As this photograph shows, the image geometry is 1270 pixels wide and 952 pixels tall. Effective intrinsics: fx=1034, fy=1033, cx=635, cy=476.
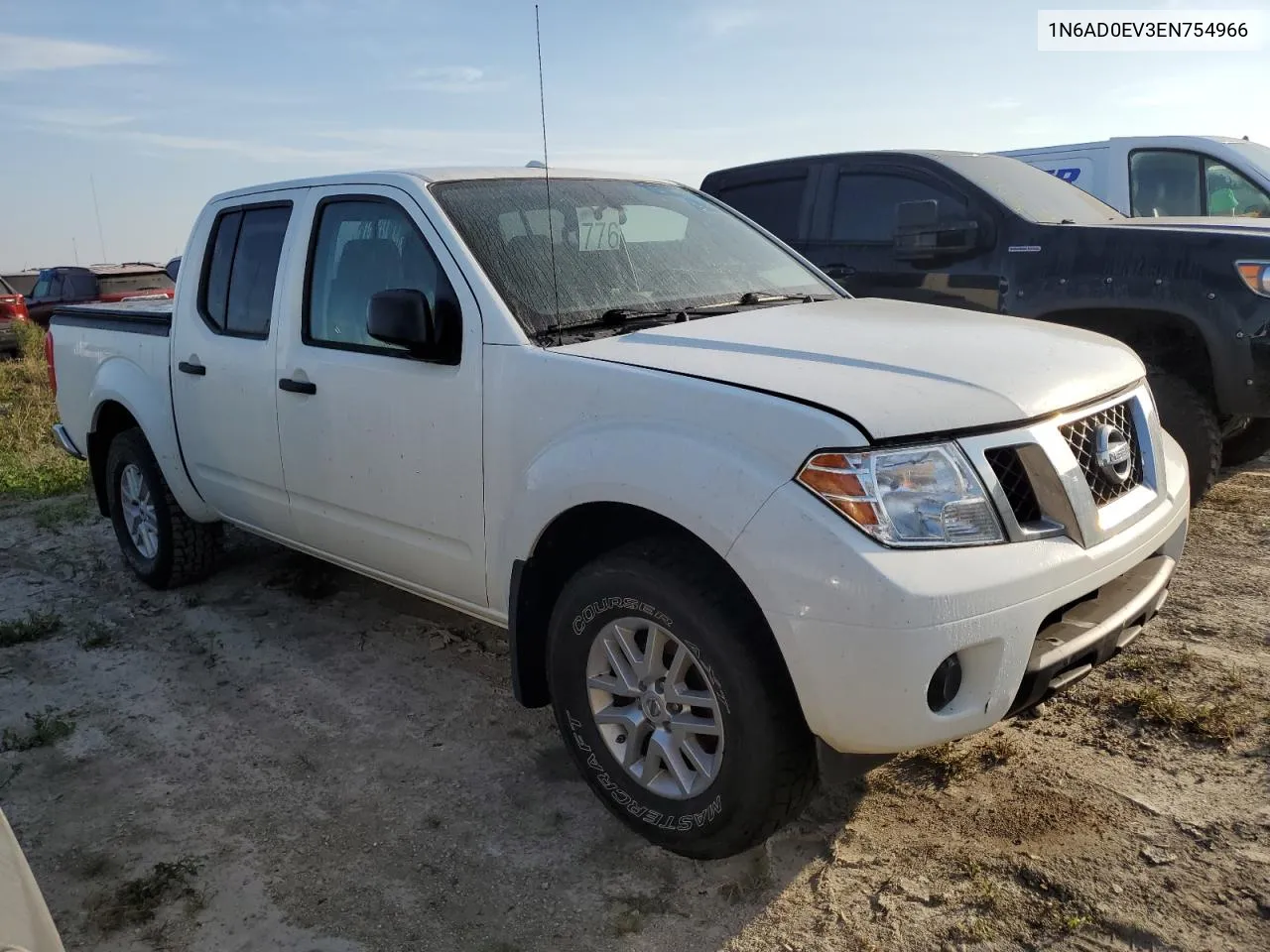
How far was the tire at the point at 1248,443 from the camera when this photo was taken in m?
5.79

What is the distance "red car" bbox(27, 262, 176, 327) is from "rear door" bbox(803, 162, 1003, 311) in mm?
11165

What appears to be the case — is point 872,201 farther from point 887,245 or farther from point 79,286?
point 79,286

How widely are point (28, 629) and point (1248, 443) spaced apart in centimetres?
636

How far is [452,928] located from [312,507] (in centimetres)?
181

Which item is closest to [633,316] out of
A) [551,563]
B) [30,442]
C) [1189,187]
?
[551,563]

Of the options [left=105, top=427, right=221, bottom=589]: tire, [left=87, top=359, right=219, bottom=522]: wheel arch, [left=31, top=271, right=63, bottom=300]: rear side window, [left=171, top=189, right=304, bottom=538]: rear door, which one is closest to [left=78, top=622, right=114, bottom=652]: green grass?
[left=105, top=427, right=221, bottom=589]: tire

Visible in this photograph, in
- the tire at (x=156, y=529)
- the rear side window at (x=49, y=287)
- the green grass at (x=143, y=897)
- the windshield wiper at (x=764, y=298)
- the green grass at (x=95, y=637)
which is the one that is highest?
the windshield wiper at (x=764, y=298)

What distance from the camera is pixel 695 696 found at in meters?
2.54

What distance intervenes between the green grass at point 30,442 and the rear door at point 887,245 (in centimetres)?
558

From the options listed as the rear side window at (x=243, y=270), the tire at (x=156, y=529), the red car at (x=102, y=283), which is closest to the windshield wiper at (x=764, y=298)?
the rear side window at (x=243, y=270)

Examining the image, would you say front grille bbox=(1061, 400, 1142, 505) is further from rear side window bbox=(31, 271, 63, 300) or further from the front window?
rear side window bbox=(31, 271, 63, 300)

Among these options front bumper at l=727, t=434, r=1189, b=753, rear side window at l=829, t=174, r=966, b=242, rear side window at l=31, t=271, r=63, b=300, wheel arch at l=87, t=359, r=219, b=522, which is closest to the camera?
front bumper at l=727, t=434, r=1189, b=753

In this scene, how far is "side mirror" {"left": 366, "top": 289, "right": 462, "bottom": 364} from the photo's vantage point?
9.89 feet

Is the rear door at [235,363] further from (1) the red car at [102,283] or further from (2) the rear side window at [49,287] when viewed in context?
(2) the rear side window at [49,287]
